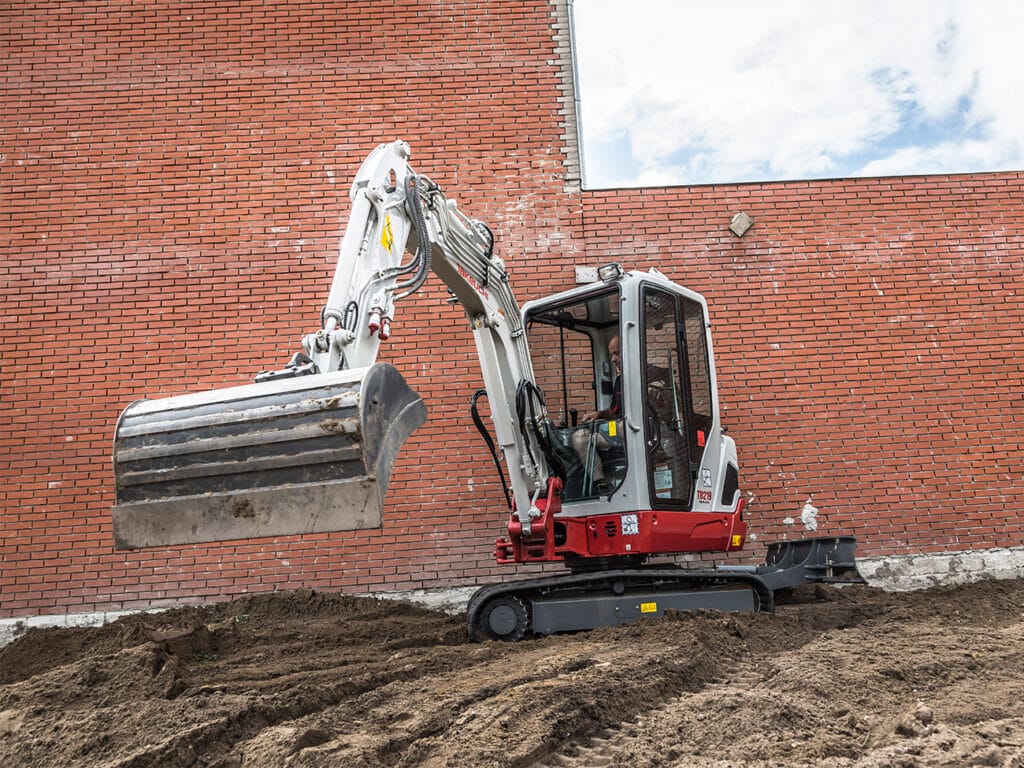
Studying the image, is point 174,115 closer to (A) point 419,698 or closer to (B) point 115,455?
(B) point 115,455

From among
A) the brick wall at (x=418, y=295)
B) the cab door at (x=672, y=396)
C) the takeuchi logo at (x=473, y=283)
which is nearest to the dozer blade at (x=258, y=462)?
the takeuchi logo at (x=473, y=283)

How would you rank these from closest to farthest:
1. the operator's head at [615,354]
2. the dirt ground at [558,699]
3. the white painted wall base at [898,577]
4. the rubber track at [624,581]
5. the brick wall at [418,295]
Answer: the dirt ground at [558,699], the rubber track at [624,581], the operator's head at [615,354], the white painted wall base at [898,577], the brick wall at [418,295]

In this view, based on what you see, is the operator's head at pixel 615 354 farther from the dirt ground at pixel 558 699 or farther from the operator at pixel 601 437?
the dirt ground at pixel 558 699

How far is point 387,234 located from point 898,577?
20.2ft

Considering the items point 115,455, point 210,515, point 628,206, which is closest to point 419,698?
point 210,515

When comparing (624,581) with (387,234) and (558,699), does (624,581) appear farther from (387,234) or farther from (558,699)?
(387,234)

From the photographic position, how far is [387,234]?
468 centimetres

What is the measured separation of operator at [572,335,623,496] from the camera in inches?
234

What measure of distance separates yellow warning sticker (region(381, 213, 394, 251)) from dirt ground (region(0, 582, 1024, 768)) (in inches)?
93.2

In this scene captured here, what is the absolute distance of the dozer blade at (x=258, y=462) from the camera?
3420mm

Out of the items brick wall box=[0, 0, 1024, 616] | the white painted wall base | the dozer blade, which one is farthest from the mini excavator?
brick wall box=[0, 0, 1024, 616]

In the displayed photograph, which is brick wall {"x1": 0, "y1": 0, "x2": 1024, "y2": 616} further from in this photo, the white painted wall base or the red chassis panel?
the red chassis panel

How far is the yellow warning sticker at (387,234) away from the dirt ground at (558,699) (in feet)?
7.77

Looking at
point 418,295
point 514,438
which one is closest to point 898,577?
point 514,438
